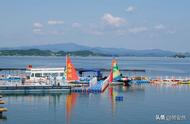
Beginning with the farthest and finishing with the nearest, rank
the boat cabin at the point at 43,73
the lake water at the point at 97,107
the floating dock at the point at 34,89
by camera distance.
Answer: the boat cabin at the point at 43,73 < the floating dock at the point at 34,89 < the lake water at the point at 97,107

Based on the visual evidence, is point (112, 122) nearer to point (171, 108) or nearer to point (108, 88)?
point (171, 108)

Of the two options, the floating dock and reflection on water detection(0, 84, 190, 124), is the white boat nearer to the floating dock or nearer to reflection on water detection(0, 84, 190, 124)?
the floating dock

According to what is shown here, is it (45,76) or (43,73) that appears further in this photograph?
(43,73)

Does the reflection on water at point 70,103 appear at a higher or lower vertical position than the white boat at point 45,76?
lower

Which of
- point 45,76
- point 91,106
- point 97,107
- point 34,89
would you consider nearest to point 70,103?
point 91,106

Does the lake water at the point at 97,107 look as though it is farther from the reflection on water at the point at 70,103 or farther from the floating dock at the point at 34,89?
the floating dock at the point at 34,89

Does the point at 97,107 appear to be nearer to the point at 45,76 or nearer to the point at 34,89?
the point at 34,89

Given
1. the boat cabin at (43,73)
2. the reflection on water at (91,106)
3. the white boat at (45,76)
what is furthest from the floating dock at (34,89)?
the boat cabin at (43,73)

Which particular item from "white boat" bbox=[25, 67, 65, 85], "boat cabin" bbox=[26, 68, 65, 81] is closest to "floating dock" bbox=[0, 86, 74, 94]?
"white boat" bbox=[25, 67, 65, 85]

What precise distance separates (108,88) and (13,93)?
18.9 meters

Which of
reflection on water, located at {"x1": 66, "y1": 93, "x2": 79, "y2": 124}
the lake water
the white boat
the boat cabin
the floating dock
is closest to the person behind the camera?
the lake water

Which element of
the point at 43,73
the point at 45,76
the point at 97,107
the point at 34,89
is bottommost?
the point at 97,107

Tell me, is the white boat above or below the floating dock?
above

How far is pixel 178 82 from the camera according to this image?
87.6 meters
